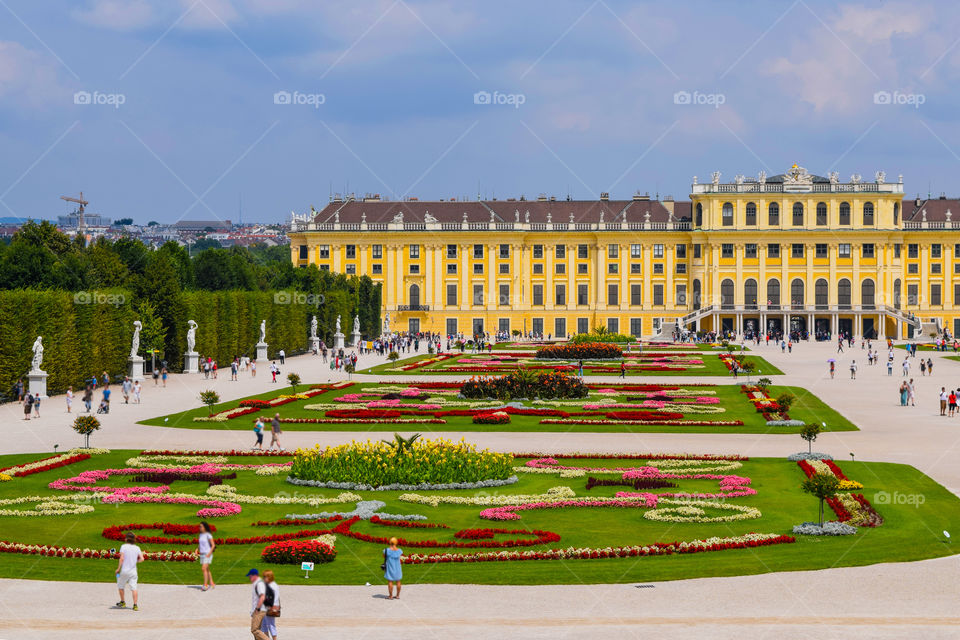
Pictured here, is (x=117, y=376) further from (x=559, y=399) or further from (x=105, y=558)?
(x=105, y=558)

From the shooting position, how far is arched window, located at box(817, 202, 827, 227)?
Answer: 115375mm

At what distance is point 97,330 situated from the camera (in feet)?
177

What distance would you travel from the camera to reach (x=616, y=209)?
122625 mm

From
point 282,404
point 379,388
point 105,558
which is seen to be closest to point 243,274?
point 379,388

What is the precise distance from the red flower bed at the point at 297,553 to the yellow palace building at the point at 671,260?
9492cm

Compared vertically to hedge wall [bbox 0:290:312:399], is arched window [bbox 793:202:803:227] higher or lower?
higher

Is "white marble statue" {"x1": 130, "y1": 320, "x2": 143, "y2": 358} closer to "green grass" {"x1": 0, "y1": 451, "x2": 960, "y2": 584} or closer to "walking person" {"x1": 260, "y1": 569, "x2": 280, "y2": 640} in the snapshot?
"green grass" {"x1": 0, "y1": 451, "x2": 960, "y2": 584}

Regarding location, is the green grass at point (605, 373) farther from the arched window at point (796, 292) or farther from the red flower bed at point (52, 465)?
the arched window at point (796, 292)

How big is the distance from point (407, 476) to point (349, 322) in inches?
2887

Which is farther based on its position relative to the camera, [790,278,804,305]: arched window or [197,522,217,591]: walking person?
[790,278,804,305]: arched window

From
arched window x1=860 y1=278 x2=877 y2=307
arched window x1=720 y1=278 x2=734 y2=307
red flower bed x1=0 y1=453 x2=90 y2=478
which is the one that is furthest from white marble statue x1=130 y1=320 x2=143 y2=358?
arched window x1=860 y1=278 x2=877 y2=307

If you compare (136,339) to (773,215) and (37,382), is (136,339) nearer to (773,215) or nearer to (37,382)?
(37,382)

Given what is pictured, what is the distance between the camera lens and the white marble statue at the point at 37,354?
45.4 meters

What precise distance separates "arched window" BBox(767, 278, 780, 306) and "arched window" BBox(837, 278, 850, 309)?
18.1 feet
